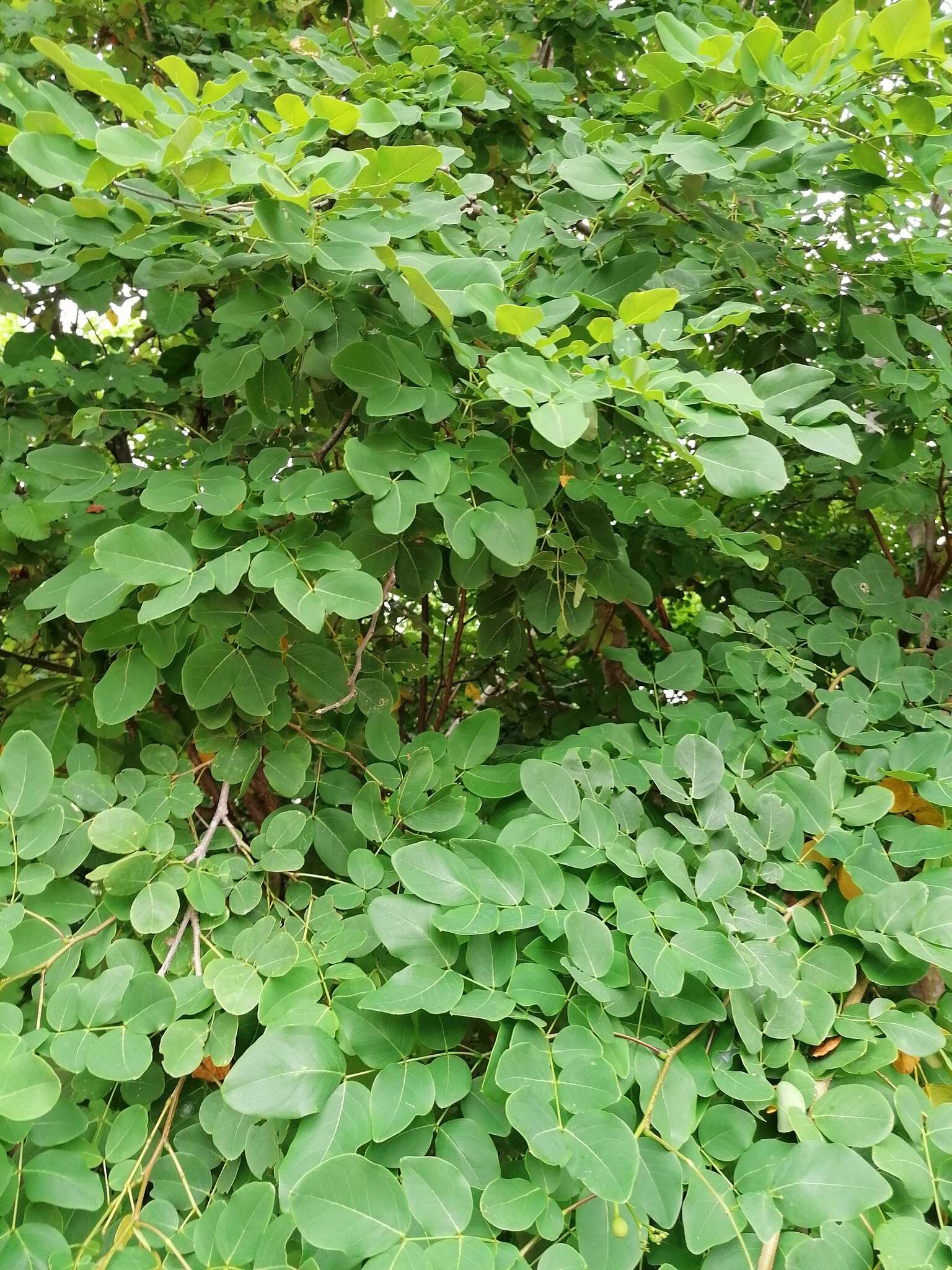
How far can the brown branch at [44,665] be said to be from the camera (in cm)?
124

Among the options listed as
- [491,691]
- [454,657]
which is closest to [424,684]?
[454,657]

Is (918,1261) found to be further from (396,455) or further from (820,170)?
(820,170)

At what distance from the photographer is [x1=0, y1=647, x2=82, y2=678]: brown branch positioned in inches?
48.8

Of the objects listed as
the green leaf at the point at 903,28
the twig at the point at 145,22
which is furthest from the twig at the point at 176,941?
the twig at the point at 145,22

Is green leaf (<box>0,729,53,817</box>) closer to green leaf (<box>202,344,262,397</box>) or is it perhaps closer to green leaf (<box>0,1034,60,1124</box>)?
green leaf (<box>0,1034,60,1124</box>)

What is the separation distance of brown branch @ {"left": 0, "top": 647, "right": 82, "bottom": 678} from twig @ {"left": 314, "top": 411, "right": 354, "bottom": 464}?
0.48 metres

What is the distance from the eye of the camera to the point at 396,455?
2.92 ft

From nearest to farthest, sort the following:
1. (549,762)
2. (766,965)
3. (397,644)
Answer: (766,965), (549,762), (397,644)

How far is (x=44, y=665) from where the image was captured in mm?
1237

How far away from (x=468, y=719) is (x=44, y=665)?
0.69 meters

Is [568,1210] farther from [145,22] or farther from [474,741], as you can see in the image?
[145,22]

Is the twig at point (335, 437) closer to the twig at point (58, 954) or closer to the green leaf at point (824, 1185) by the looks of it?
the twig at point (58, 954)

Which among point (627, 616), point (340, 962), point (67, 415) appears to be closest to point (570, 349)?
point (340, 962)

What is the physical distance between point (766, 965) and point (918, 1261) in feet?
0.72
